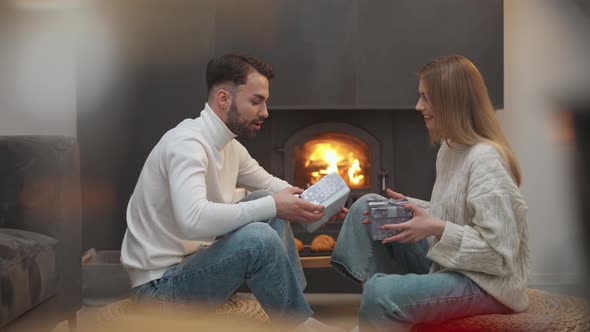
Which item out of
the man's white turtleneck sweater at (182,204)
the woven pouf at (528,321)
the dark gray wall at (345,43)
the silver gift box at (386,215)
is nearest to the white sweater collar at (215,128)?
the man's white turtleneck sweater at (182,204)

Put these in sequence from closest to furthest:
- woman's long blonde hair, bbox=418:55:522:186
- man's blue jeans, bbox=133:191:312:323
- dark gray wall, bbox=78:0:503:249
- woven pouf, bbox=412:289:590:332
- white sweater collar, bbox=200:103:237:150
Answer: woven pouf, bbox=412:289:590:332
woman's long blonde hair, bbox=418:55:522:186
man's blue jeans, bbox=133:191:312:323
white sweater collar, bbox=200:103:237:150
dark gray wall, bbox=78:0:503:249

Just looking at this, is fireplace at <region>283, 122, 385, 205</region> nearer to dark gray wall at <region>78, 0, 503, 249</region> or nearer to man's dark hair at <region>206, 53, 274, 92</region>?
dark gray wall at <region>78, 0, 503, 249</region>

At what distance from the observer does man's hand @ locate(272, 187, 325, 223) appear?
977 millimetres

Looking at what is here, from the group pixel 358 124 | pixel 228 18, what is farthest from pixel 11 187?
pixel 358 124

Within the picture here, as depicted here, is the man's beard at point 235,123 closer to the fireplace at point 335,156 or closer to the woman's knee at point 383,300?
the woman's knee at point 383,300

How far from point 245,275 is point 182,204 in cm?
14

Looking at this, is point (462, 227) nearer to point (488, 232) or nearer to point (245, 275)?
point (488, 232)

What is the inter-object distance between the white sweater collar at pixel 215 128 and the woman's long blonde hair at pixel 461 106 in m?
0.38

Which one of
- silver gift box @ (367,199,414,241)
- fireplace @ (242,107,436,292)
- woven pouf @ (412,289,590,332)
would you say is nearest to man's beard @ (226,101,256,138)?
silver gift box @ (367,199,414,241)

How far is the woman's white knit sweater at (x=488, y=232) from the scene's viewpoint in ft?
2.68

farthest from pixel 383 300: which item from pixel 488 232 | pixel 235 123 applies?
pixel 235 123

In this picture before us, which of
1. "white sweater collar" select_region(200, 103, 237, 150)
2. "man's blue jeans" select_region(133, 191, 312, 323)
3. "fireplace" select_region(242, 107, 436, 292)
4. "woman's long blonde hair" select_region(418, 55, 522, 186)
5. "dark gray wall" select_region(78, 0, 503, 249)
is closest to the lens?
"woman's long blonde hair" select_region(418, 55, 522, 186)

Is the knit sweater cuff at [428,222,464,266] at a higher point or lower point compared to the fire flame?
lower

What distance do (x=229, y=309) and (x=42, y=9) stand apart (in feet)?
2.33
